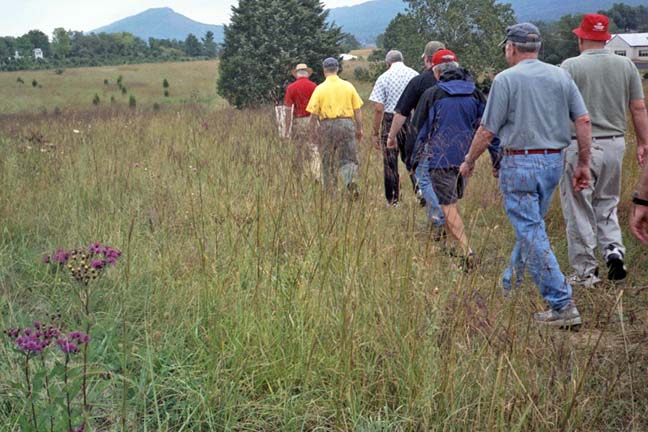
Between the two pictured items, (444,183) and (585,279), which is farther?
(444,183)

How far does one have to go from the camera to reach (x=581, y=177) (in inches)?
183

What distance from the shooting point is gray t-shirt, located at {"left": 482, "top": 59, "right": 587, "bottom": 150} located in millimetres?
4250

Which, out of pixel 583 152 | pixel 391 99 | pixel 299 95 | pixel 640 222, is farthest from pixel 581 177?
pixel 299 95

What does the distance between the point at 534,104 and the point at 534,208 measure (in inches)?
26.8

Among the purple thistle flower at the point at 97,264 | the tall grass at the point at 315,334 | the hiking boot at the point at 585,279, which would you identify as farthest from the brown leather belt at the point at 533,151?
the purple thistle flower at the point at 97,264

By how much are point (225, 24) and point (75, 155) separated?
20882 mm

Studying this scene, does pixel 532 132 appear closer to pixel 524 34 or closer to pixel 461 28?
pixel 524 34

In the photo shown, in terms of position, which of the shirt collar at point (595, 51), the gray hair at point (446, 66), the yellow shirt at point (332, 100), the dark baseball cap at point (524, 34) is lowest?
the yellow shirt at point (332, 100)

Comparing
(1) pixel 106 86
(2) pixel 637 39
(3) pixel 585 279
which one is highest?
(2) pixel 637 39

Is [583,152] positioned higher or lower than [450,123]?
lower

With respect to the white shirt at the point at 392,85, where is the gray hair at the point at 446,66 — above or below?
above

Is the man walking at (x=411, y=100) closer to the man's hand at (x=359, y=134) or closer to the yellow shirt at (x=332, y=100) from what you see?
the yellow shirt at (x=332, y=100)

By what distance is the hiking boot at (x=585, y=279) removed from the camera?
4.89 meters

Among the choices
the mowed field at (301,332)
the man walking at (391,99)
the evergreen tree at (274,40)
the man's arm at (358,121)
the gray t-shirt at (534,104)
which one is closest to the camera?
the mowed field at (301,332)
